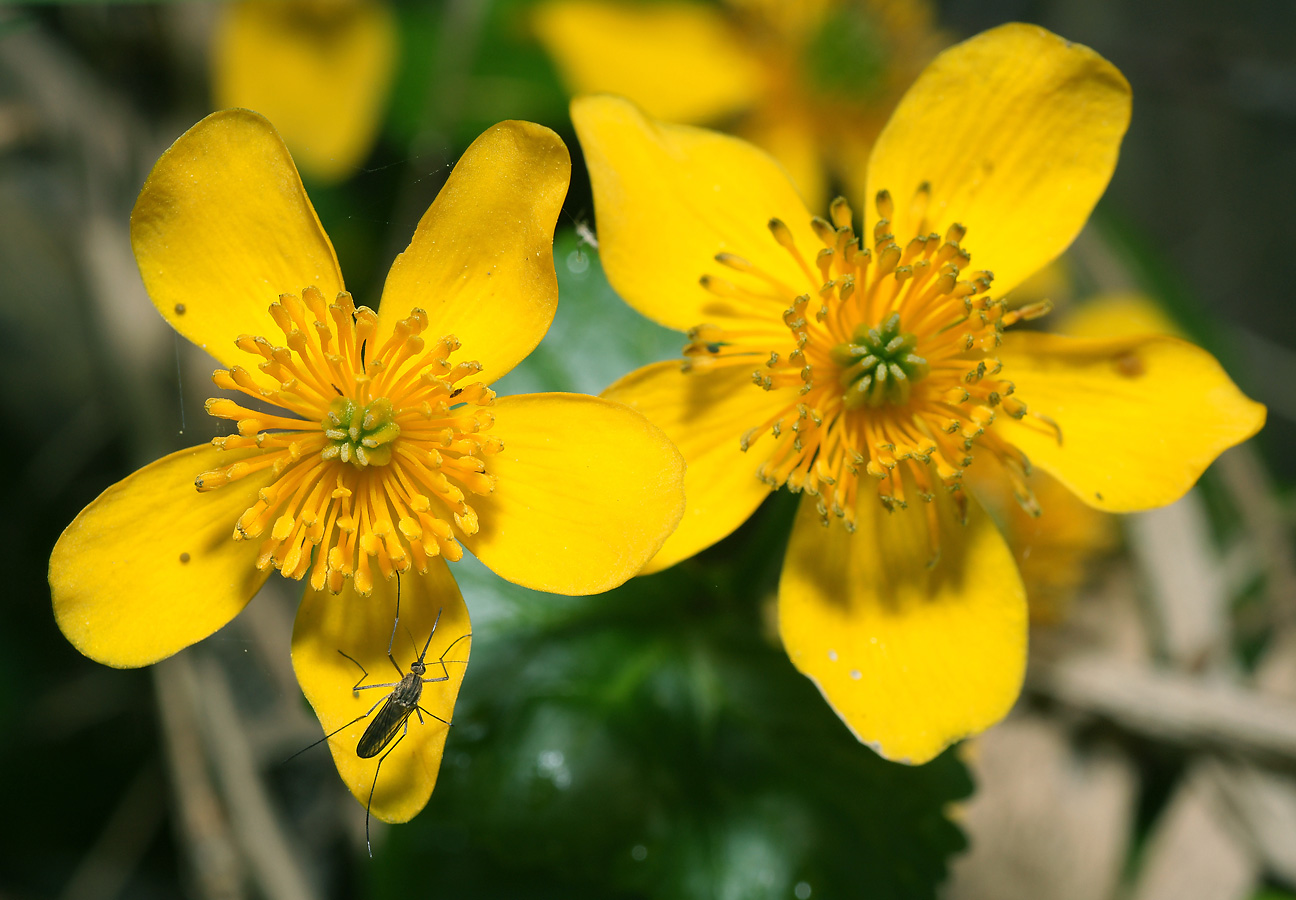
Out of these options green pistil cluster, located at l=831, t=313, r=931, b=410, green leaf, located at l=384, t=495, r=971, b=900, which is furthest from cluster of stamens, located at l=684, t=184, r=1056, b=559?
green leaf, located at l=384, t=495, r=971, b=900

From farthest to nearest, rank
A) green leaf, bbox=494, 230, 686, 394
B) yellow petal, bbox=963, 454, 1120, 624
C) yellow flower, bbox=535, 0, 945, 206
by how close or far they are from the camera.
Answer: yellow flower, bbox=535, 0, 945, 206 → yellow petal, bbox=963, 454, 1120, 624 → green leaf, bbox=494, 230, 686, 394

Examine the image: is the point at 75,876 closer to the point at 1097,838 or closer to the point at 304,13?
the point at 304,13

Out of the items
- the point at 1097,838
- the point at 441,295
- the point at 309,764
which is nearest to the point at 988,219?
the point at 441,295

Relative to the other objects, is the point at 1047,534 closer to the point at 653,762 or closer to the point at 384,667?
the point at 653,762

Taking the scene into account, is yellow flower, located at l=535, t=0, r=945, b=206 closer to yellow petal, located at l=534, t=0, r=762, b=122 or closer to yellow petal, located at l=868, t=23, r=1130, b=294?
yellow petal, located at l=534, t=0, r=762, b=122

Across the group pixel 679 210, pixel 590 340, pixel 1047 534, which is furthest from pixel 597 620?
pixel 1047 534

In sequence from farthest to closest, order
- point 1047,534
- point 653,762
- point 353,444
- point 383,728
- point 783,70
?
point 783,70 < point 1047,534 < point 653,762 < point 353,444 < point 383,728

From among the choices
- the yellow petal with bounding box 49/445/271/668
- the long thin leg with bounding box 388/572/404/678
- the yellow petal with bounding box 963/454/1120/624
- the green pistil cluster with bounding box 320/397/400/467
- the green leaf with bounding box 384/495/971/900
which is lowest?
the yellow petal with bounding box 963/454/1120/624
